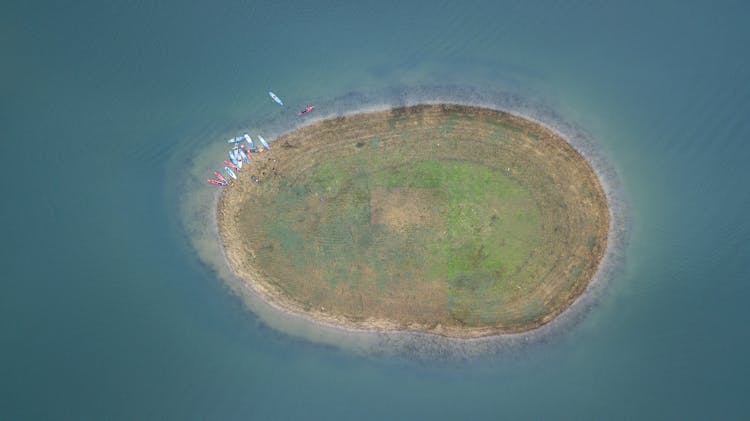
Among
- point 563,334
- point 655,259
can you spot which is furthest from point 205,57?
point 655,259

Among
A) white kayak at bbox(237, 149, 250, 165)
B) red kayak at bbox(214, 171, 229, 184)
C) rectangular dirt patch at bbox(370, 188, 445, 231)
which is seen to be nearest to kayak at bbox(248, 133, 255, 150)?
white kayak at bbox(237, 149, 250, 165)

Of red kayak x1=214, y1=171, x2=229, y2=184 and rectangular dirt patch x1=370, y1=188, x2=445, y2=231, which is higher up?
rectangular dirt patch x1=370, y1=188, x2=445, y2=231

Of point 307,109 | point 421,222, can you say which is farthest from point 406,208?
point 307,109

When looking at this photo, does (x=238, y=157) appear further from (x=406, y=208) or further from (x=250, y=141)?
(x=406, y=208)

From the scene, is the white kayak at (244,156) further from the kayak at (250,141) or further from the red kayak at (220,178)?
the red kayak at (220,178)

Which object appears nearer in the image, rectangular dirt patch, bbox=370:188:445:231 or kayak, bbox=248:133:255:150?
rectangular dirt patch, bbox=370:188:445:231

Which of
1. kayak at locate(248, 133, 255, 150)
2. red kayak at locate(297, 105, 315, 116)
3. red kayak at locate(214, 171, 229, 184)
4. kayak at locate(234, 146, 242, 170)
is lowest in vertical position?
red kayak at locate(214, 171, 229, 184)

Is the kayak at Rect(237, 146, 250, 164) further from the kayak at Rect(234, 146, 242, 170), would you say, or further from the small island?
the small island

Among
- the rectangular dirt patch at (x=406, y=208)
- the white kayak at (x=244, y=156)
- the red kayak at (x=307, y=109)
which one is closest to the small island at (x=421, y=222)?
the rectangular dirt patch at (x=406, y=208)
